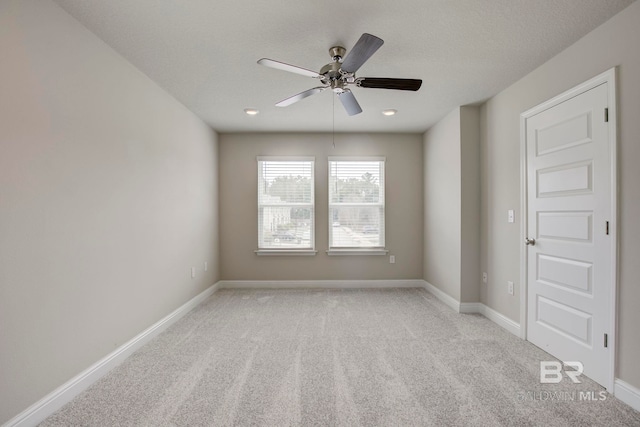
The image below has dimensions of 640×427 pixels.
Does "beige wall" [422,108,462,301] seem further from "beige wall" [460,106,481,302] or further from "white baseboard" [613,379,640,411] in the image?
"white baseboard" [613,379,640,411]

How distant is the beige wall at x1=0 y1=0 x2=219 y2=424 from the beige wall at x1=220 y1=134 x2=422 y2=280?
1616 mm

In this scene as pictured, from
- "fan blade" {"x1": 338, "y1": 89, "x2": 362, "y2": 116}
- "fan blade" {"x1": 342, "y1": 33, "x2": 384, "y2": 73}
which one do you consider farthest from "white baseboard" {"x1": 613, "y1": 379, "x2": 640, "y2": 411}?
"fan blade" {"x1": 338, "y1": 89, "x2": 362, "y2": 116}

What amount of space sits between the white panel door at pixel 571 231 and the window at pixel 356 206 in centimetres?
224

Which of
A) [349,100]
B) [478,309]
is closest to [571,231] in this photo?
[478,309]

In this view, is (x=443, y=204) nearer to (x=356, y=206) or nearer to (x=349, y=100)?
(x=356, y=206)

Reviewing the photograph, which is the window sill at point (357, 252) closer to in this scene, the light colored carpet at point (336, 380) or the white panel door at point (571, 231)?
the light colored carpet at point (336, 380)

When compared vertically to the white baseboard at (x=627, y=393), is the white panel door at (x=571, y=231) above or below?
above

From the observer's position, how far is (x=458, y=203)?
3.61m

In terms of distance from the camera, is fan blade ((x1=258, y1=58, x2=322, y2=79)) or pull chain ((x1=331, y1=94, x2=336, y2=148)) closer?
fan blade ((x1=258, y1=58, x2=322, y2=79))

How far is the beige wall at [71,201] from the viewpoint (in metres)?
1.56

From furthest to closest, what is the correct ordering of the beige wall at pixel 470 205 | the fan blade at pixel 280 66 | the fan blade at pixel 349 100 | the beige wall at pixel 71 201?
the beige wall at pixel 470 205, the fan blade at pixel 349 100, the fan blade at pixel 280 66, the beige wall at pixel 71 201

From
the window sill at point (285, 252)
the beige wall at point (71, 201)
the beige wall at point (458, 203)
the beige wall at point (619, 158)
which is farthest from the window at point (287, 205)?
the beige wall at point (619, 158)

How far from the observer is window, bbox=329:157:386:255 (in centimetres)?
473

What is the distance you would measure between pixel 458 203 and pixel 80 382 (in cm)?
387
